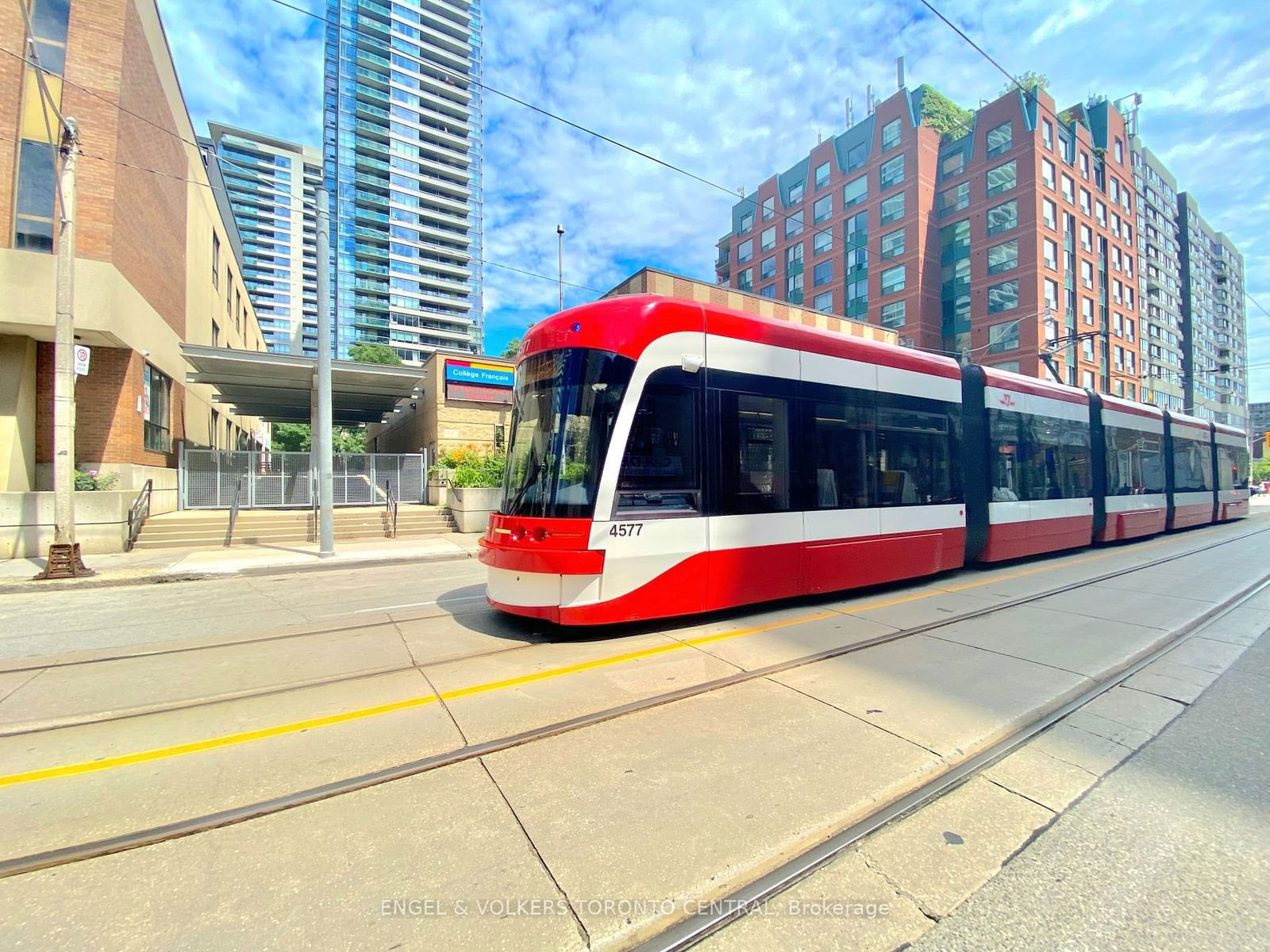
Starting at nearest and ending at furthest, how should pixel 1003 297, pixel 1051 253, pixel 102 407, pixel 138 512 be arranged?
pixel 138 512 < pixel 102 407 < pixel 1051 253 < pixel 1003 297

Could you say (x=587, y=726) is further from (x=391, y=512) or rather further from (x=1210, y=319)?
(x=1210, y=319)

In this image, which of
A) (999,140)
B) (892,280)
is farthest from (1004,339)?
(999,140)

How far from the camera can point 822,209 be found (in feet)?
170

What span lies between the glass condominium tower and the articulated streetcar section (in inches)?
3441

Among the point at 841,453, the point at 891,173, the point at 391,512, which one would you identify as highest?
the point at 891,173

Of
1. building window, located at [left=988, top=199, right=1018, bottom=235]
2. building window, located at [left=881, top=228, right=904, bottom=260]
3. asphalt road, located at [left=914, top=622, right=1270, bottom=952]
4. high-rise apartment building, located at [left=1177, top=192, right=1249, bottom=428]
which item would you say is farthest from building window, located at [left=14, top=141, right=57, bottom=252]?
high-rise apartment building, located at [left=1177, top=192, right=1249, bottom=428]

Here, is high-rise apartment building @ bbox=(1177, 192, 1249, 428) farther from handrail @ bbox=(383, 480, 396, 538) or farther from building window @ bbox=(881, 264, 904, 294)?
handrail @ bbox=(383, 480, 396, 538)

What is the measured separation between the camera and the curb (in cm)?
923

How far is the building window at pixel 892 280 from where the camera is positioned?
151 feet

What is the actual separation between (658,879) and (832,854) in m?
0.81

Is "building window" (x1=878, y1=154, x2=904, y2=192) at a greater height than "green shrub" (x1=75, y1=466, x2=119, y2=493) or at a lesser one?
greater

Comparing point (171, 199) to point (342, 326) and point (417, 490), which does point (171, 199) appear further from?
point (342, 326)

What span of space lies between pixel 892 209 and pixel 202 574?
5291 cm

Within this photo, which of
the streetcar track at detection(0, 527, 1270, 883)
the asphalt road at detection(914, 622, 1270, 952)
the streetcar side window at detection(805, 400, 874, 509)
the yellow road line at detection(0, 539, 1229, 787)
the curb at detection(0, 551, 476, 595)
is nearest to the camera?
the asphalt road at detection(914, 622, 1270, 952)
